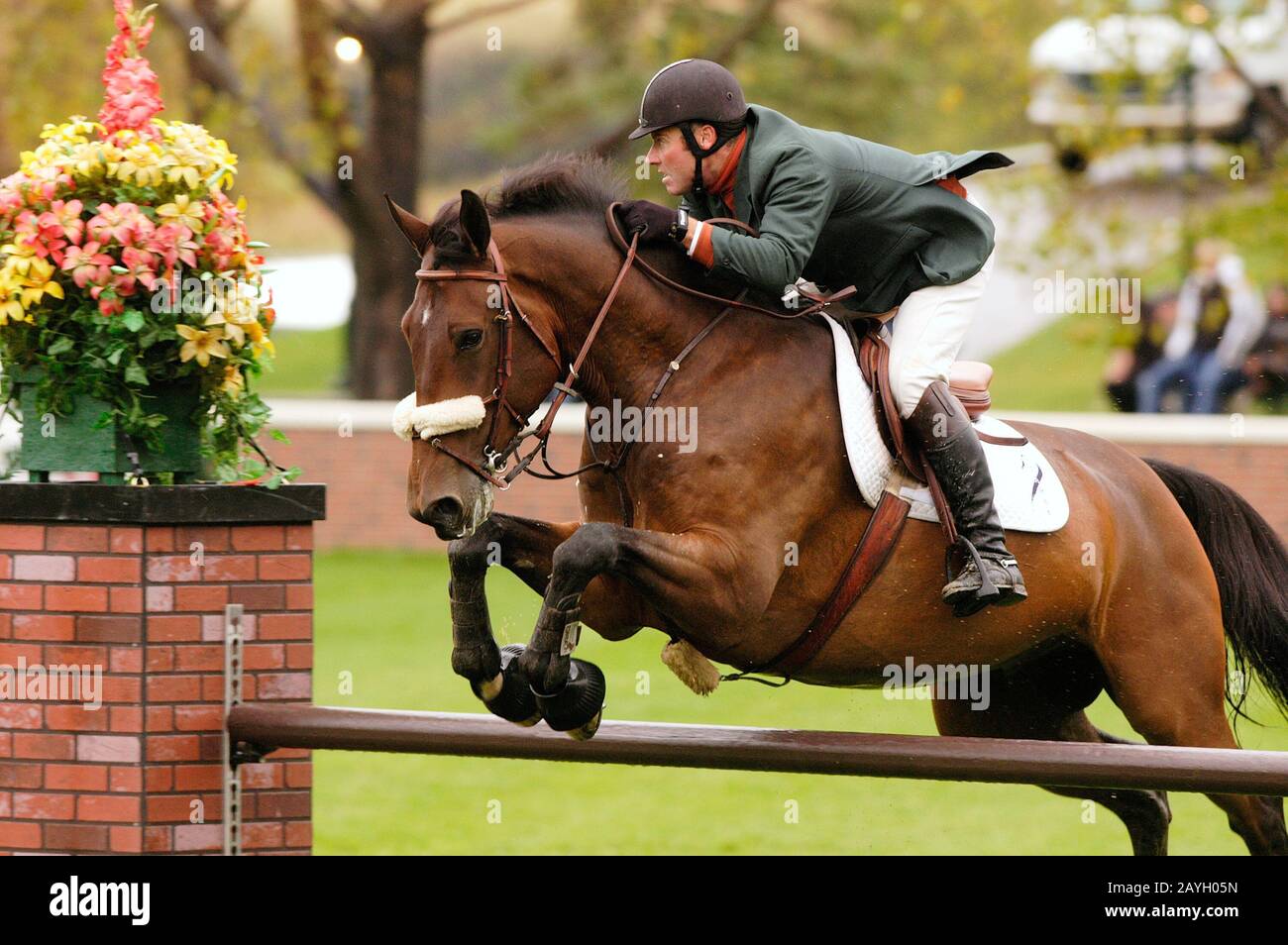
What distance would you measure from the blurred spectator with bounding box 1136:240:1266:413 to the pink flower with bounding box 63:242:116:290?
38.6 ft

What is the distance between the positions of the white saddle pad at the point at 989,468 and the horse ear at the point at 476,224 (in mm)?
996

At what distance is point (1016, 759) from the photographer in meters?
3.91

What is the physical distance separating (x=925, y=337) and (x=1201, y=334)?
11.8m

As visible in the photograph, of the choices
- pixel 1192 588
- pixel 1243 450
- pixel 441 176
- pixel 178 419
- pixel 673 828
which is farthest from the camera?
pixel 441 176

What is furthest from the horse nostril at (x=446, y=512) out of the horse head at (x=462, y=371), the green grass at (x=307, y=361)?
the green grass at (x=307, y=361)

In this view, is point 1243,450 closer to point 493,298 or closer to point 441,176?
point 493,298

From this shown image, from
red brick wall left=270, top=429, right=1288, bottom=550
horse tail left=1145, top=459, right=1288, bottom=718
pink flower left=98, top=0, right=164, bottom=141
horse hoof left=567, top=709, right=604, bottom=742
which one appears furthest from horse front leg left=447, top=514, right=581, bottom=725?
red brick wall left=270, top=429, right=1288, bottom=550

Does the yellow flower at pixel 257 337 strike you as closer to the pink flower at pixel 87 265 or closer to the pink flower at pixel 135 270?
the pink flower at pixel 135 270

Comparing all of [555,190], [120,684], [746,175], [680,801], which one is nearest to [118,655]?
[120,684]

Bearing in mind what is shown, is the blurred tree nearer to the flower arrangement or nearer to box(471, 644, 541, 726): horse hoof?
the flower arrangement

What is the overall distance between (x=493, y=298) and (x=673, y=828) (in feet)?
11.2

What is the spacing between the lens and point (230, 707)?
4398mm

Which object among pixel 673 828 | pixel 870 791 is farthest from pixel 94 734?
pixel 870 791

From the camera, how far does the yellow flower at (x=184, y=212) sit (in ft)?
14.5
